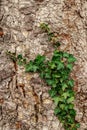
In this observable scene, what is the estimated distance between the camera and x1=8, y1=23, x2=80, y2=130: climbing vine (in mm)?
3289

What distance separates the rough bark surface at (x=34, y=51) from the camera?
3.30 meters

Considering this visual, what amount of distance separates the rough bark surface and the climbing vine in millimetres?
67

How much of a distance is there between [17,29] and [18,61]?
362 millimetres

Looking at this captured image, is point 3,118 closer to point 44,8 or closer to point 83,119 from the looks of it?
point 83,119

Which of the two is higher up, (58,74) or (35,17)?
(35,17)

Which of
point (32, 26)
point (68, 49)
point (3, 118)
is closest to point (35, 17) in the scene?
point (32, 26)

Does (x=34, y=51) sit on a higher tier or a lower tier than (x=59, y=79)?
higher

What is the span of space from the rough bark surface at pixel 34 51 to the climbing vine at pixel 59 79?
7cm

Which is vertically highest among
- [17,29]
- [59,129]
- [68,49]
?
[17,29]

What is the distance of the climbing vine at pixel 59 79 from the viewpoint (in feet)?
10.8

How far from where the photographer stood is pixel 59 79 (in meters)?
3.29

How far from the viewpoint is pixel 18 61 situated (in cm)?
334

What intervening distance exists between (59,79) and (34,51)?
0.41m

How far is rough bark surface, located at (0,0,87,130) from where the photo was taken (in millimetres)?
3301
